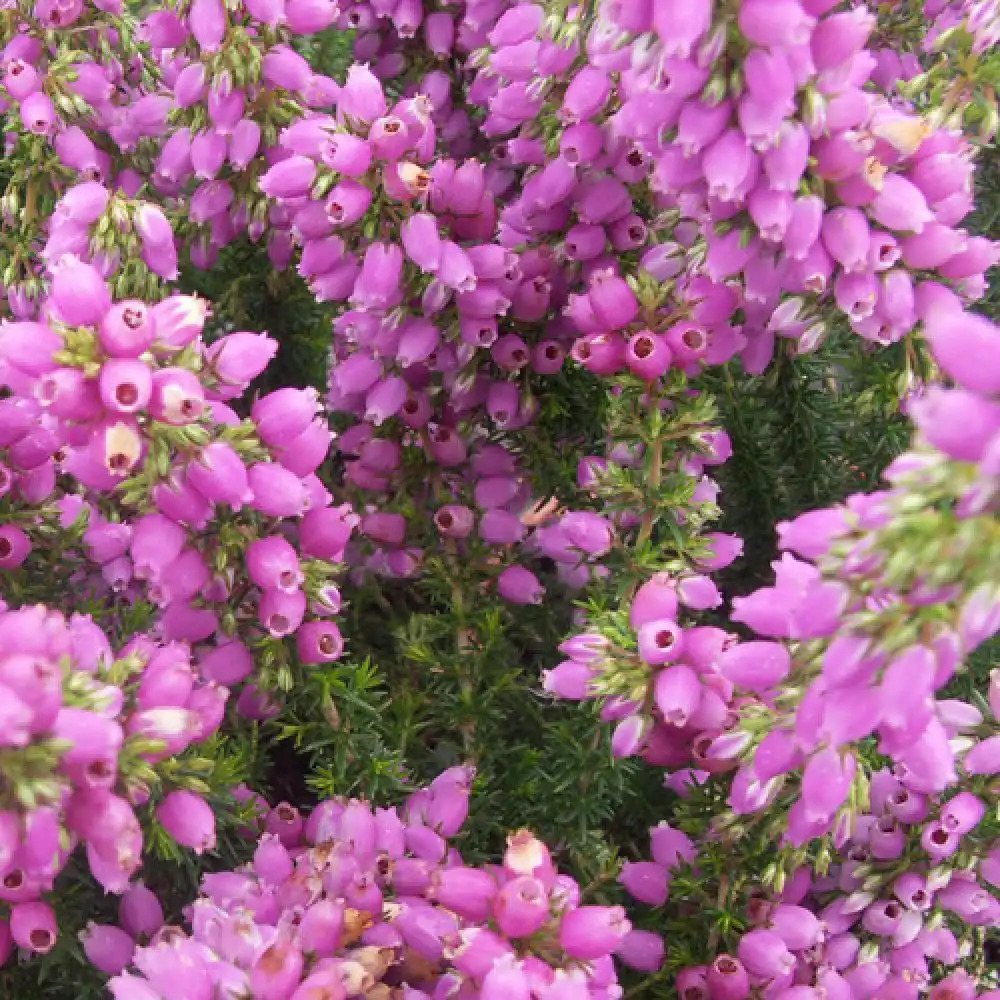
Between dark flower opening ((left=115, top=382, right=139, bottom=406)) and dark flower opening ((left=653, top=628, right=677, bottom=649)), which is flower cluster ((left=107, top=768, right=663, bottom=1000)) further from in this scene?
dark flower opening ((left=115, top=382, right=139, bottom=406))

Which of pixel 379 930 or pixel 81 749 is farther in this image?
pixel 379 930

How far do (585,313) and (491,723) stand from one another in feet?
3.01

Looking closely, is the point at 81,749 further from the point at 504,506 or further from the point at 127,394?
the point at 504,506

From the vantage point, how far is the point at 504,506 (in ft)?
8.93

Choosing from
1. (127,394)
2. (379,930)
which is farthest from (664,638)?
(127,394)

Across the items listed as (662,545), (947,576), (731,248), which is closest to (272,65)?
(731,248)

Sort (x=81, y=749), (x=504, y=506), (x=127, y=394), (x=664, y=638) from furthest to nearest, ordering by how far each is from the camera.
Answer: (x=504, y=506), (x=664, y=638), (x=127, y=394), (x=81, y=749)

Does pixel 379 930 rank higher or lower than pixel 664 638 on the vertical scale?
lower

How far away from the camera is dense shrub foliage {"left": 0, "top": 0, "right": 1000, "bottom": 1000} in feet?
5.18

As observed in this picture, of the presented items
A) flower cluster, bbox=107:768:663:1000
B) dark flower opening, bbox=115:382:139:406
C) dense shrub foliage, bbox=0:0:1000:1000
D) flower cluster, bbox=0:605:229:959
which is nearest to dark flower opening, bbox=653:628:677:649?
dense shrub foliage, bbox=0:0:1000:1000

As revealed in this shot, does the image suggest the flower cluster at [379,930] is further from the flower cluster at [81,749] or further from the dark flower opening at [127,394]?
the dark flower opening at [127,394]

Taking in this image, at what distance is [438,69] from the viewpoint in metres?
2.95

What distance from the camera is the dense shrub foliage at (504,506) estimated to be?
5.18 feet

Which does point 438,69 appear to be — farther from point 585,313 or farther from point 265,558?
point 265,558
